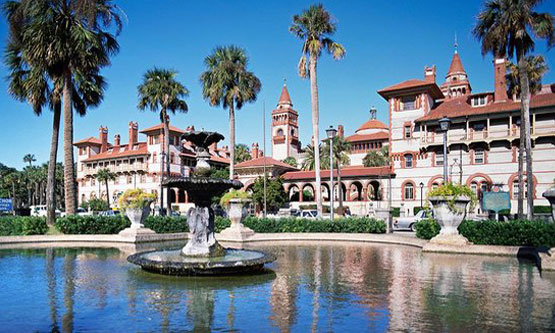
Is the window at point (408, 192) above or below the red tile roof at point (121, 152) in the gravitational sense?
below

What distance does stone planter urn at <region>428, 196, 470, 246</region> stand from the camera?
16266 mm

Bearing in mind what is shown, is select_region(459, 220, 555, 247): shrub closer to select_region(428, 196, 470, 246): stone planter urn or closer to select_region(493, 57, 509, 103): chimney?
select_region(428, 196, 470, 246): stone planter urn

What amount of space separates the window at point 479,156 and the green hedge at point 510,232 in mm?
31630

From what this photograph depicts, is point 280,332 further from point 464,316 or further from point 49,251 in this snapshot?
point 49,251

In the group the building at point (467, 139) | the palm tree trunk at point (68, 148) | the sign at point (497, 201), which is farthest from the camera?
the building at point (467, 139)

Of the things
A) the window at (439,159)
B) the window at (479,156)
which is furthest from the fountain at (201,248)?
the window at (479,156)

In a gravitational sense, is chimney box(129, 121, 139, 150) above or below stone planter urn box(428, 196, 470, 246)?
above

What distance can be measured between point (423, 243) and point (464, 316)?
10.7 meters

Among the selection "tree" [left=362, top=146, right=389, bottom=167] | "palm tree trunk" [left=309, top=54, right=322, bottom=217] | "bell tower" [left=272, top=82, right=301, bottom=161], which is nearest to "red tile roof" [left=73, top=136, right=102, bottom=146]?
"bell tower" [left=272, top=82, right=301, bottom=161]

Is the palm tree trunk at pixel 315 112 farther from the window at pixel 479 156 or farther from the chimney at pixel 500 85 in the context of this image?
the chimney at pixel 500 85

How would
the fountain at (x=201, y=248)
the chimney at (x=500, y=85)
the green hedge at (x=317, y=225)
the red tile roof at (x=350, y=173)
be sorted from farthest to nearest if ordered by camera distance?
the red tile roof at (x=350, y=173)
the chimney at (x=500, y=85)
the green hedge at (x=317, y=225)
the fountain at (x=201, y=248)

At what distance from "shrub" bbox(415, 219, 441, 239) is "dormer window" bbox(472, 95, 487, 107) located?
1299 inches

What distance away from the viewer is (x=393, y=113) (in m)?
51.1

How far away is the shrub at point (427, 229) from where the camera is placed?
18.4m
